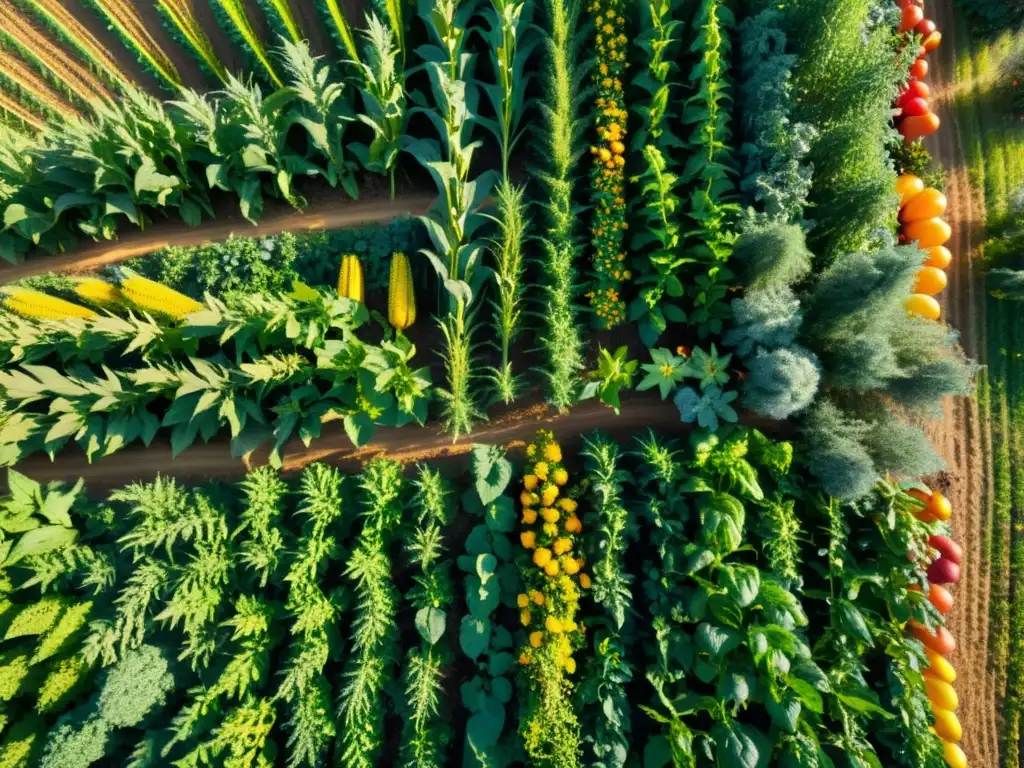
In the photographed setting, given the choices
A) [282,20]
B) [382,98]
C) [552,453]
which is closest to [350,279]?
[382,98]

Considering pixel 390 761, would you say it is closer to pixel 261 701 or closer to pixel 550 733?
pixel 261 701

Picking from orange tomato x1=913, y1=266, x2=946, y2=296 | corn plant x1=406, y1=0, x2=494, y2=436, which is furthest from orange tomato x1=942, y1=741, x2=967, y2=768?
corn plant x1=406, y1=0, x2=494, y2=436

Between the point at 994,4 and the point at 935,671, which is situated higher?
the point at 994,4

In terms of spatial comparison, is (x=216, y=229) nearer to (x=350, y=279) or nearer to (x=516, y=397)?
(x=350, y=279)

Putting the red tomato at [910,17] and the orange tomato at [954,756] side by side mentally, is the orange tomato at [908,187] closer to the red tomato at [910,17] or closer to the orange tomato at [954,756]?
the red tomato at [910,17]

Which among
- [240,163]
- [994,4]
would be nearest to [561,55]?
[240,163]

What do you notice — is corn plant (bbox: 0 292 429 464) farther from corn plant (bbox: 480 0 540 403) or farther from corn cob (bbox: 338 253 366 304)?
corn plant (bbox: 480 0 540 403)
